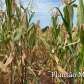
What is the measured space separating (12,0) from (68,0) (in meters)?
0.44

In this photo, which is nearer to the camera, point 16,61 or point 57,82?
point 16,61

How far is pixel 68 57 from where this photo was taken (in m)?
2.33

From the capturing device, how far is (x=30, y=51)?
2029 mm

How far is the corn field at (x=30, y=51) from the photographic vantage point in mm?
1868

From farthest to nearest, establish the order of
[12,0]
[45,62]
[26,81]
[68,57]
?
[68,57] < [45,62] < [26,81] < [12,0]

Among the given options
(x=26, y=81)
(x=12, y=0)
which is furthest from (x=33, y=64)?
(x=12, y=0)

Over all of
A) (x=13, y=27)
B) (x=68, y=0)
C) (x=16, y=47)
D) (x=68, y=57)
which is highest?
(x=68, y=0)

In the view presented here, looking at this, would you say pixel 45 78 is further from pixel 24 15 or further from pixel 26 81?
pixel 24 15

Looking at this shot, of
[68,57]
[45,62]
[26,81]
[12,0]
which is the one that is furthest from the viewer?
[68,57]

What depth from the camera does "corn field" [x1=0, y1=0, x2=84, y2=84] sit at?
6.13 feet

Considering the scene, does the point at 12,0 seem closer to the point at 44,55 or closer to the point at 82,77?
the point at 44,55

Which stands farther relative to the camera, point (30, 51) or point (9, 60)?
point (30, 51)

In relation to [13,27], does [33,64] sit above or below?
below

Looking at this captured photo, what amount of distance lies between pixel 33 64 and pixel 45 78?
0.49ft
